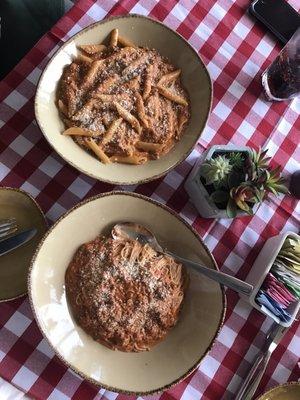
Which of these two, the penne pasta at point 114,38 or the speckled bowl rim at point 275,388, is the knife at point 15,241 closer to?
the penne pasta at point 114,38

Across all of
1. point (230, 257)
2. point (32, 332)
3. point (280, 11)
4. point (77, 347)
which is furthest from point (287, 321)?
point (280, 11)

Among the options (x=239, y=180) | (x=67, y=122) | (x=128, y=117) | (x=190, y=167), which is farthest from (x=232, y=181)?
(x=67, y=122)

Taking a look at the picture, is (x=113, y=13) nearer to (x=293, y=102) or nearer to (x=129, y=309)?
(x=293, y=102)

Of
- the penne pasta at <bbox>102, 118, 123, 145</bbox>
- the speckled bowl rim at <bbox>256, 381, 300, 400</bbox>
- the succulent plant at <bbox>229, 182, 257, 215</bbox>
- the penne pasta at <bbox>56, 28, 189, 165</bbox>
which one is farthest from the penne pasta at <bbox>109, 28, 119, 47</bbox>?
the speckled bowl rim at <bbox>256, 381, 300, 400</bbox>

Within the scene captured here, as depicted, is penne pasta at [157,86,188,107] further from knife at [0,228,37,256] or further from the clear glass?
knife at [0,228,37,256]

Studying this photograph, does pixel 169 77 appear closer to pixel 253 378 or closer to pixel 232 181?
pixel 232 181

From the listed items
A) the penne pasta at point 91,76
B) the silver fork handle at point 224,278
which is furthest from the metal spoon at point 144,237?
the penne pasta at point 91,76
